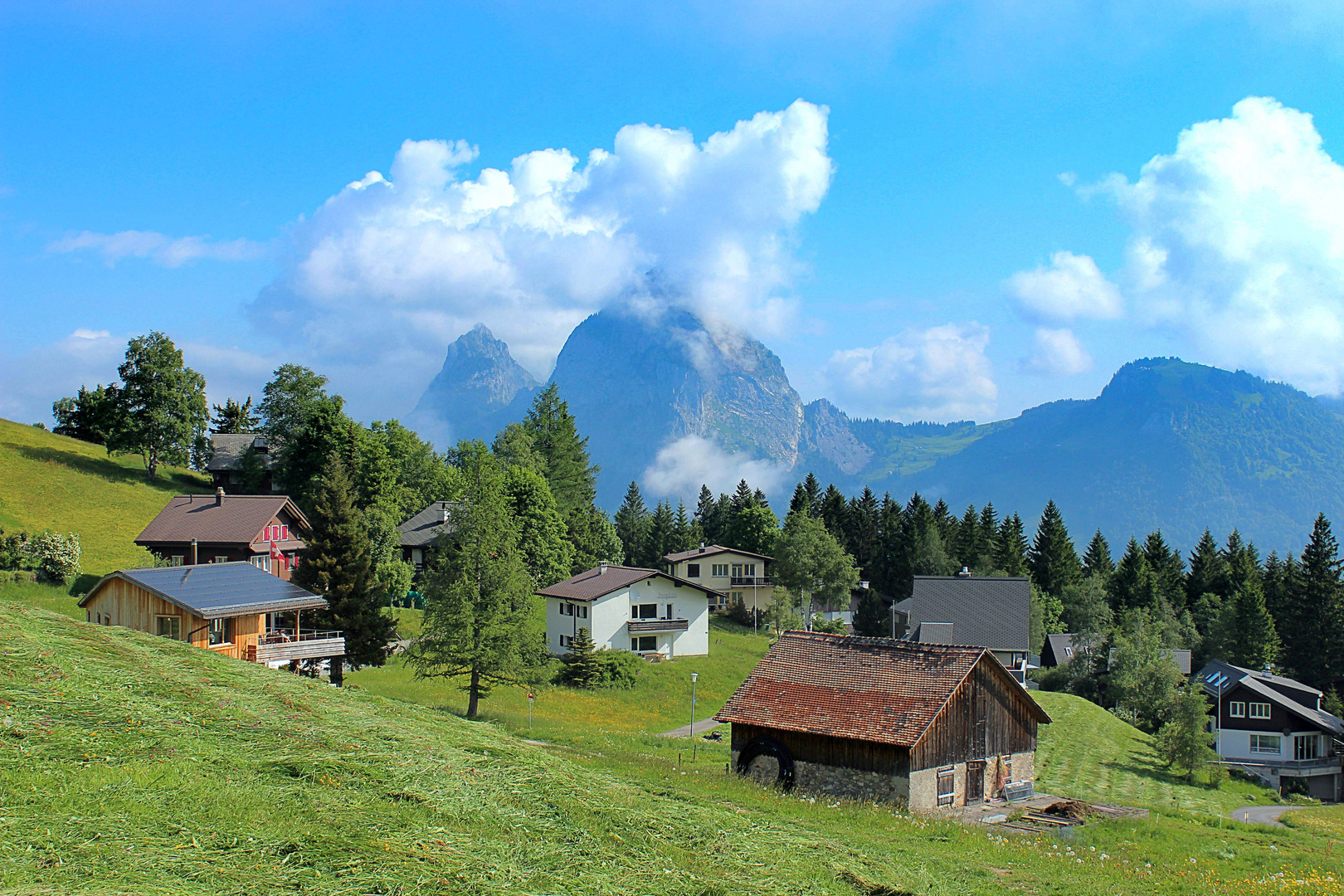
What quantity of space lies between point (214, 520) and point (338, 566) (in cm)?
1803

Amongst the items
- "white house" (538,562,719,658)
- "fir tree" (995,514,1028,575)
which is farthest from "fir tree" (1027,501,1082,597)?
"white house" (538,562,719,658)

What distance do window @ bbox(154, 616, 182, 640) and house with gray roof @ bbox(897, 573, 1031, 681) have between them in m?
52.1

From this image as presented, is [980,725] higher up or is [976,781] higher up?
[980,725]

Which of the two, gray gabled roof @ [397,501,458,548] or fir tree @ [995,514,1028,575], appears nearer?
gray gabled roof @ [397,501,458,548]

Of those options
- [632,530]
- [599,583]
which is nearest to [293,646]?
[599,583]

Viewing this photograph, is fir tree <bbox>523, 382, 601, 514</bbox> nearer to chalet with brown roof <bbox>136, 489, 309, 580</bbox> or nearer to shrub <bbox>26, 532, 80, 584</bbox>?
chalet with brown roof <bbox>136, 489, 309, 580</bbox>

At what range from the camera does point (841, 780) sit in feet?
85.4

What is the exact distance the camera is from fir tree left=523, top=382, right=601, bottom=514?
91625 mm

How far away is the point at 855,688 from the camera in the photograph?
A: 27969mm

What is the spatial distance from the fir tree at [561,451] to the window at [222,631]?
54336 mm

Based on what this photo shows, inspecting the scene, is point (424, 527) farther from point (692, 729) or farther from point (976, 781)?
point (976, 781)

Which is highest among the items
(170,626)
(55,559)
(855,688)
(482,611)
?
(55,559)

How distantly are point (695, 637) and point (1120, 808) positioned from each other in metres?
39.1

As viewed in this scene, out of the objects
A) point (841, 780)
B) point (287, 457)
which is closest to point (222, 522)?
point (287, 457)
